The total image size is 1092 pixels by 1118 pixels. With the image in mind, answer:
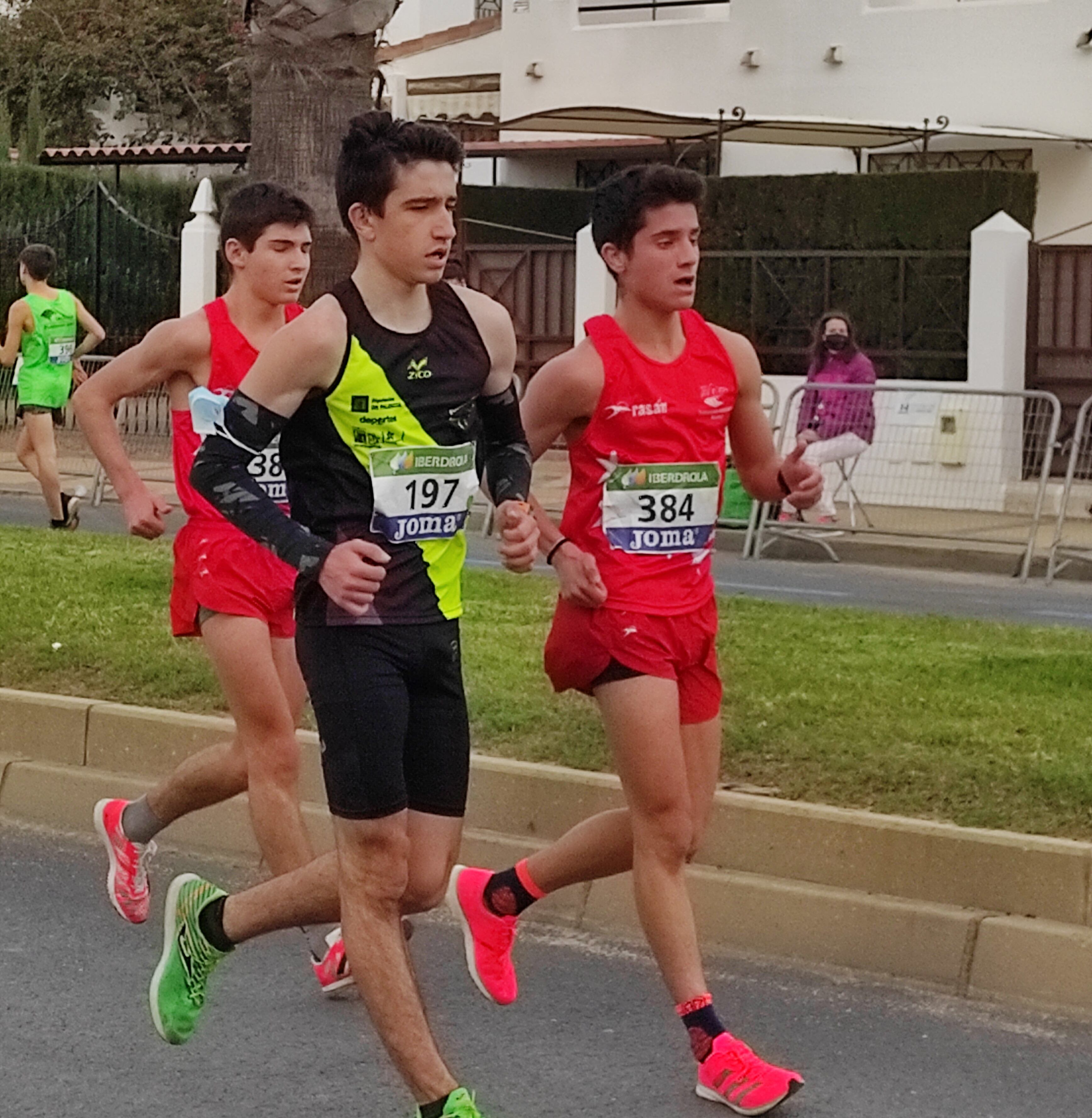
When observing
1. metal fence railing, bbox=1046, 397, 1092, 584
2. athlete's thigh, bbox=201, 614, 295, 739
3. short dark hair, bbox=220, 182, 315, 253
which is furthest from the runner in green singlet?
athlete's thigh, bbox=201, 614, 295, 739

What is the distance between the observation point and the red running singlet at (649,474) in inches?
195

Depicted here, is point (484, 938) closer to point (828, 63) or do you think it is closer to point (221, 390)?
point (221, 390)

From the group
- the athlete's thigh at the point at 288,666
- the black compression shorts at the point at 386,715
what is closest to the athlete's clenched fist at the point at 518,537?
the black compression shorts at the point at 386,715

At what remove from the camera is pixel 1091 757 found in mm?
6766

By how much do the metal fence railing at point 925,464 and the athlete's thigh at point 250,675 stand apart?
9723 millimetres

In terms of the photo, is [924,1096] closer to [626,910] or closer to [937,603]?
[626,910]

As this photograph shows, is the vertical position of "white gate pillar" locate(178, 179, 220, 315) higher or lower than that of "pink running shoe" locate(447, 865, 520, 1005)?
higher

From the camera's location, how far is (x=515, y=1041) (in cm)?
530

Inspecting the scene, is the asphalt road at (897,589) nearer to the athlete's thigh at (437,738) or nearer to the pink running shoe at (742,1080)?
the pink running shoe at (742,1080)

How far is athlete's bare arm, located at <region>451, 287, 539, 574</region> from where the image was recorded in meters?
4.38

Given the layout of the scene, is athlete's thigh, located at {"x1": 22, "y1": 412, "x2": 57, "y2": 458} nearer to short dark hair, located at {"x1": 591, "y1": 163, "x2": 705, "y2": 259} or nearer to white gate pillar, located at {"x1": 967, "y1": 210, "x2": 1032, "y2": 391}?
white gate pillar, located at {"x1": 967, "y1": 210, "x2": 1032, "y2": 391}

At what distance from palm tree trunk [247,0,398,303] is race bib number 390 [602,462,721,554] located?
5951 millimetres

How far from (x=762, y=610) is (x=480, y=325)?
5.77m

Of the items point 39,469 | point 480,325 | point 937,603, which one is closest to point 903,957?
point 480,325
